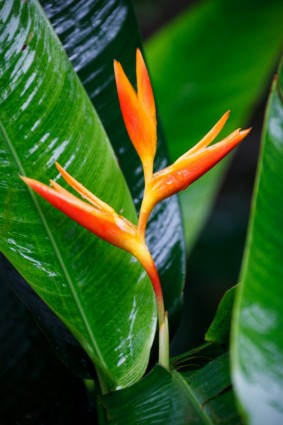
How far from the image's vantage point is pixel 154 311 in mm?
664

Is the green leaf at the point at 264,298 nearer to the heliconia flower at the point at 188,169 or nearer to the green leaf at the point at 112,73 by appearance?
the heliconia flower at the point at 188,169

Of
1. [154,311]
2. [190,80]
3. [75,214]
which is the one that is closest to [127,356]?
[154,311]

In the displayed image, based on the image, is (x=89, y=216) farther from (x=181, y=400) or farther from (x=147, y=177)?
(x=181, y=400)

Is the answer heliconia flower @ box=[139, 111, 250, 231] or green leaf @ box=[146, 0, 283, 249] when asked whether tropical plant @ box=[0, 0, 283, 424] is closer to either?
heliconia flower @ box=[139, 111, 250, 231]

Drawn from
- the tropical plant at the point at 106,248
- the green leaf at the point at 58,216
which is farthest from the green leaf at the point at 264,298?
the green leaf at the point at 58,216

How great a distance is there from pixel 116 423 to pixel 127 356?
0.10 metres

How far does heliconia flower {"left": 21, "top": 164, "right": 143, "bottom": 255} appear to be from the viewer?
53 centimetres

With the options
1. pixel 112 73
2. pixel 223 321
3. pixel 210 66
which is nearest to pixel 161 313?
Answer: pixel 223 321

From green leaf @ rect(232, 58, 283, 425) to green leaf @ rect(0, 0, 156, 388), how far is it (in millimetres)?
215

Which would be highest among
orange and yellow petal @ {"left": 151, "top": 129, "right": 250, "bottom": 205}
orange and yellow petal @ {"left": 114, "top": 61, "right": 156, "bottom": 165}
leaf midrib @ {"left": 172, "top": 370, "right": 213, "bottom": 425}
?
orange and yellow petal @ {"left": 114, "top": 61, "right": 156, "bottom": 165}

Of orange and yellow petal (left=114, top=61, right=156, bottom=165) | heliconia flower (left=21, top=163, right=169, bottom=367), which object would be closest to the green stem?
heliconia flower (left=21, top=163, right=169, bottom=367)

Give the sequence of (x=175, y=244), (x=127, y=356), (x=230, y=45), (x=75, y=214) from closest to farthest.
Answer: (x=75, y=214) → (x=127, y=356) → (x=175, y=244) → (x=230, y=45)

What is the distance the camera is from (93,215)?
54cm

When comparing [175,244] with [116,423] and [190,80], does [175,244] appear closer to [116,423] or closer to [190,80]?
[116,423]
